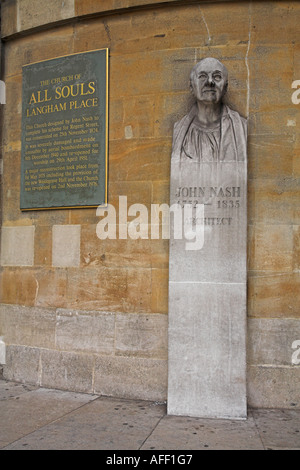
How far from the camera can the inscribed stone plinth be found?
5.27m

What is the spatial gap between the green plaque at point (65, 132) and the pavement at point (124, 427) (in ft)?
8.37

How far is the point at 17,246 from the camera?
267 inches

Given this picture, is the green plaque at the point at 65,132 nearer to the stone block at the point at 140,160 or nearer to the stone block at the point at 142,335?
the stone block at the point at 140,160

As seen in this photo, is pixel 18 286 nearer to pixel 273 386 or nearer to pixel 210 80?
pixel 273 386

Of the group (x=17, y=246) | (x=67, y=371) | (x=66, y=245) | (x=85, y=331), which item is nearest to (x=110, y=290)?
(x=85, y=331)

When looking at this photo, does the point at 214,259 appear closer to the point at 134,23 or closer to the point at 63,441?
the point at 63,441

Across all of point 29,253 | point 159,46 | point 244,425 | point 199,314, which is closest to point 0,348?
point 29,253

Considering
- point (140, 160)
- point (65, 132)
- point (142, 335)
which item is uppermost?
point (65, 132)

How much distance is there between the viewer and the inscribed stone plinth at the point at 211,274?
5266 mm

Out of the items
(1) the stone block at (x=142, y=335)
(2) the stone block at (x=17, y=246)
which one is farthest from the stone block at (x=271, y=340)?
(2) the stone block at (x=17, y=246)

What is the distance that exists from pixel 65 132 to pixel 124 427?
383cm

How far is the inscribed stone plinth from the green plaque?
1.21 metres

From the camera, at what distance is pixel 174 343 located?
5.41 meters

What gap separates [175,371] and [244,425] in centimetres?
95
